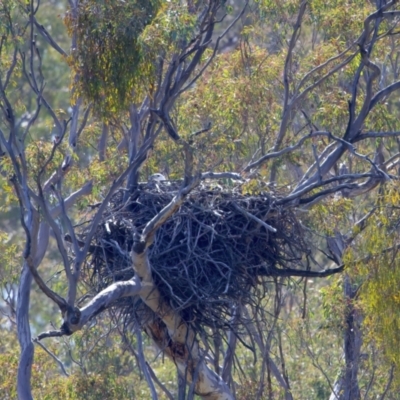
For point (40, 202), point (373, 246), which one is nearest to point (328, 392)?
point (373, 246)

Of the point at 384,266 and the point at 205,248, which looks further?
the point at 384,266

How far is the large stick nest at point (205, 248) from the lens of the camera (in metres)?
7.40

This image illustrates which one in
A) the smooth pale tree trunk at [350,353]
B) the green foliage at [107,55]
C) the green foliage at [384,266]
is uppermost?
the green foliage at [107,55]

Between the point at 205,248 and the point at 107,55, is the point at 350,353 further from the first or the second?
the point at 107,55

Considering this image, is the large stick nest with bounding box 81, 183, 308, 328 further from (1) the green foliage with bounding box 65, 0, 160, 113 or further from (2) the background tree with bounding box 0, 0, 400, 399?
(1) the green foliage with bounding box 65, 0, 160, 113

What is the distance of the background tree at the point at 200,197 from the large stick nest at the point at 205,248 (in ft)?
0.06

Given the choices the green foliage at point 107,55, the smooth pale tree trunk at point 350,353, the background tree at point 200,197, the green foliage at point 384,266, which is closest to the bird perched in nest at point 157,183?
the background tree at point 200,197

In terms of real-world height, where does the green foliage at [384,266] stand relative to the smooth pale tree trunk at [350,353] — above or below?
below

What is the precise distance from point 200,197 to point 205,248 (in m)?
0.53

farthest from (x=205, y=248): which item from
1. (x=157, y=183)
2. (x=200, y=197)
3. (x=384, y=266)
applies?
(x=384, y=266)

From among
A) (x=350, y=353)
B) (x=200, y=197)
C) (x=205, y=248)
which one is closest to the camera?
(x=205, y=248)

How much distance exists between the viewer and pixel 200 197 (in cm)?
792

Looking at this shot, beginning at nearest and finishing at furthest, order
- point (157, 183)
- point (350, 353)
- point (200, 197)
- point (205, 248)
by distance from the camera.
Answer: point (205, 248) < point (200, 197) < point (157, 183) < point (350, 353)

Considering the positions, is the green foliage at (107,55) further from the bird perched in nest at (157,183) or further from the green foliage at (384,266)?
the green foliage at (384,266)
